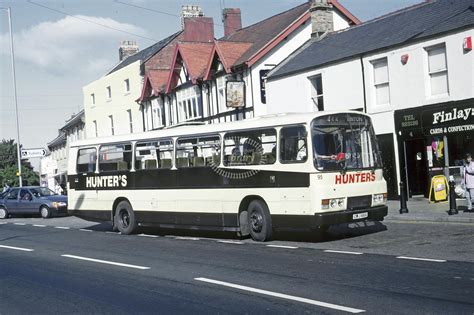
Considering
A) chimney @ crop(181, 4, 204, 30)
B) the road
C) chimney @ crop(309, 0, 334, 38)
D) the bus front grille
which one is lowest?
the road

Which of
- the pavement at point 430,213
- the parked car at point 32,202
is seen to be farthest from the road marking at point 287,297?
the parked car at point 32,202

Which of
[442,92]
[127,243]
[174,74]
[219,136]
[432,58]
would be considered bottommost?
[127,243]

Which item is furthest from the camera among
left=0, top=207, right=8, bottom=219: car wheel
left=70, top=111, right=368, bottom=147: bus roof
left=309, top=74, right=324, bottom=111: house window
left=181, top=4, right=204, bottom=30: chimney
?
left=181, top=4, right=204, bottom=30: chimney

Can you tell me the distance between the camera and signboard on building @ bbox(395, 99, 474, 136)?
19.2 meters

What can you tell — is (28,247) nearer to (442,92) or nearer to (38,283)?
(38,283)

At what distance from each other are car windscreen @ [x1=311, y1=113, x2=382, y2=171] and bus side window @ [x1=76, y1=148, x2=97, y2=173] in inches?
340

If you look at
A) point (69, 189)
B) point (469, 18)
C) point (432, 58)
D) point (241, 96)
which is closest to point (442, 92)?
point (432, 58)

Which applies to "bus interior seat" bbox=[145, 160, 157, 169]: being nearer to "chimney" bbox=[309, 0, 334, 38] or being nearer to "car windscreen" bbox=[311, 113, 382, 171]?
"car windscreen" bbox=[311, 113, 382, 171]

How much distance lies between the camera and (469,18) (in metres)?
Result: 19.7

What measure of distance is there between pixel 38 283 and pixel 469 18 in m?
16.6

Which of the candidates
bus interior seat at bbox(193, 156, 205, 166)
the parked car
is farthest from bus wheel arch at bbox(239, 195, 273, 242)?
the parked car

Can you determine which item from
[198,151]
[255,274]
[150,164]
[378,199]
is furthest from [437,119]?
[255,274]

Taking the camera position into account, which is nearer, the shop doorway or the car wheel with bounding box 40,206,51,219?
the shop doorway

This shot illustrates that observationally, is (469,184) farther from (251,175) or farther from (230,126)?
(230,126)
